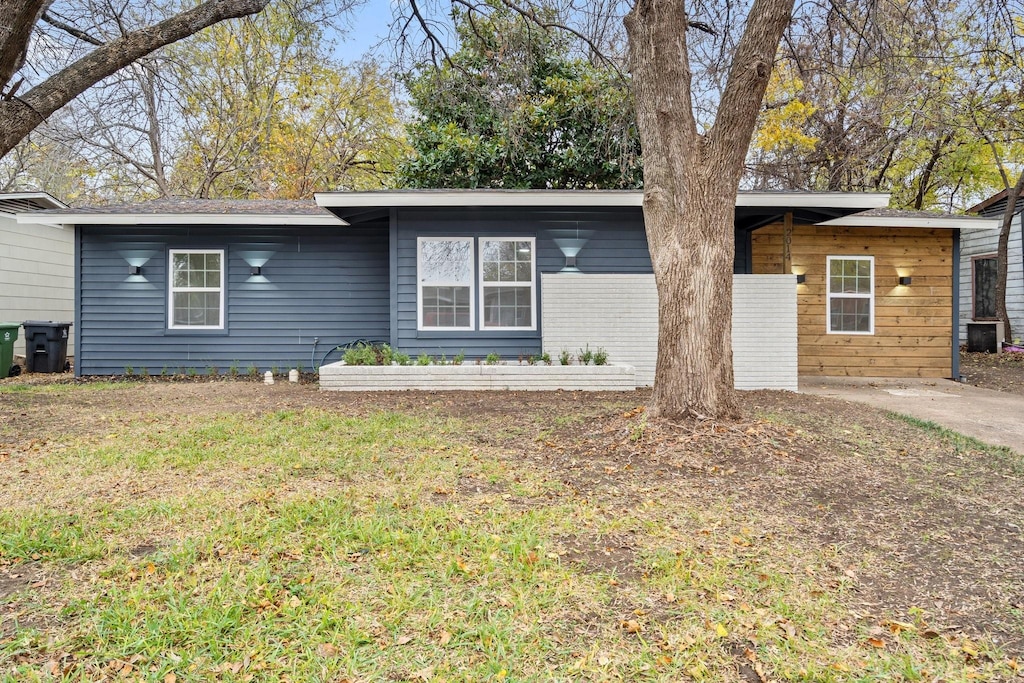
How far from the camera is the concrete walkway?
568cm

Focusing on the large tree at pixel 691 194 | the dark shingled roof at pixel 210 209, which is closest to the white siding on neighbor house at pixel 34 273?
the dark shingled roof at pixel 210 209

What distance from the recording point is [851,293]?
9.97 m

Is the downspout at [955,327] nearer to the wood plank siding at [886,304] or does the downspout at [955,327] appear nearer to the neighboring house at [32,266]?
the wood plank siding at [886,304]

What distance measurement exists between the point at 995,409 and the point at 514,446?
5.90 metres

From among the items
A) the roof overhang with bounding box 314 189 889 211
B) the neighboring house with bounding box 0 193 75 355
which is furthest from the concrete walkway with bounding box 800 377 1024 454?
the neighboring house with bounding box 0 193 75 355

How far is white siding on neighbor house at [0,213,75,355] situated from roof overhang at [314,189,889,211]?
6.10m

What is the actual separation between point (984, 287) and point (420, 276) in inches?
557

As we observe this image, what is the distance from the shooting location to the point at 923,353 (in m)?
9.93

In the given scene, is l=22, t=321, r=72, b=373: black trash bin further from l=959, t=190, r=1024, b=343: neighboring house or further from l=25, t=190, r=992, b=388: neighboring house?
l=959, t=190, r=1024, b=343: neighboring house

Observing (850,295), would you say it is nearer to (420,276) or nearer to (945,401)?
(945,401)

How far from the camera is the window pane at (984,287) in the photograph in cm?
1441

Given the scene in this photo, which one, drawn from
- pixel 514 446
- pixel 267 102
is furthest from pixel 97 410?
pixel 267 102

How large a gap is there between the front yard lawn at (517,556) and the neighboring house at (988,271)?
459 inches

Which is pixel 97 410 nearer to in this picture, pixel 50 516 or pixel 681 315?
pixel 50 516
